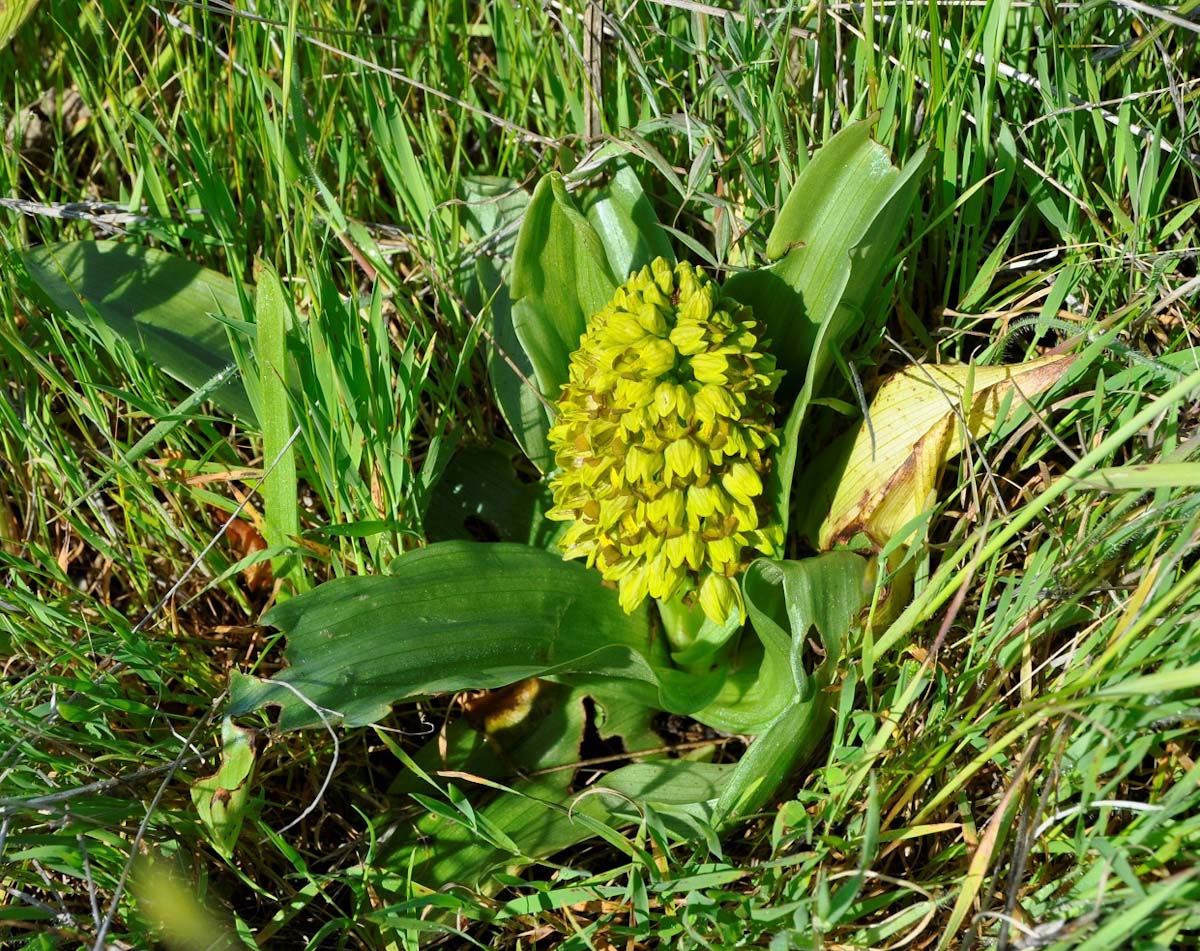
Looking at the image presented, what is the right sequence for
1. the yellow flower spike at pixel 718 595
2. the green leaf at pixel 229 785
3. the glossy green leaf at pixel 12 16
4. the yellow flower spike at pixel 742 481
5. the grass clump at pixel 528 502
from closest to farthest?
the grass clump at pixel 528 502
the green leaf at pixel 229 785
the yellow flower spike at pixel 742 481
the yellow flower spike at pixel 718 595
the glossy green leaf at pixel 12 16

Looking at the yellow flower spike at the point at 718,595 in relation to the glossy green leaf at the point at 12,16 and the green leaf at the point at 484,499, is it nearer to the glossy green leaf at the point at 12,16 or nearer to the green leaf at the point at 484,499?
the green leaf at the point at 484,499

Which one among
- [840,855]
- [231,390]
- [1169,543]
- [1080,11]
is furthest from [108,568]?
[1080,11]

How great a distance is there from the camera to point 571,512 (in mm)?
2059

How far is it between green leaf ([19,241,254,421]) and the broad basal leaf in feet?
4.14

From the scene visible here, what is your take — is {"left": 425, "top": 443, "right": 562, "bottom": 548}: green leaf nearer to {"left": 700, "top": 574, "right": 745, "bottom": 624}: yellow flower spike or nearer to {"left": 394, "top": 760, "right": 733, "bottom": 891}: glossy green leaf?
{"left": 700, "top": 574, "right": 745, "bottom": 624}: yellow flower spike

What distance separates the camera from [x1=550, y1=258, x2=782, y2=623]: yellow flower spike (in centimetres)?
181

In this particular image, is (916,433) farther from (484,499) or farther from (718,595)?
(484,499)

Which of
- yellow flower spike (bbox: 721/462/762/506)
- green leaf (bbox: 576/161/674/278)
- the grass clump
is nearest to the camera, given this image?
the grass clump

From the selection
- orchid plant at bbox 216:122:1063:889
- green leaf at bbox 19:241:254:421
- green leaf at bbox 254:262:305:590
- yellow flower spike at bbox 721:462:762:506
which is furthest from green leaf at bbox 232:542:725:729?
green leaf at bbox 19:241:254:421

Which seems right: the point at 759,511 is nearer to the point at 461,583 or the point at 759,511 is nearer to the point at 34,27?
the point at 461,583

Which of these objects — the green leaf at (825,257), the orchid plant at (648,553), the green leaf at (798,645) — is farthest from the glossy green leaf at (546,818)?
the green leaf at (825,257)

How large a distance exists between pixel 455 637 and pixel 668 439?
0.53 m

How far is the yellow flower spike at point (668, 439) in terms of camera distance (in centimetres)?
181

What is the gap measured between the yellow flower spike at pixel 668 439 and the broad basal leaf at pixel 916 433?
0.18 metres
